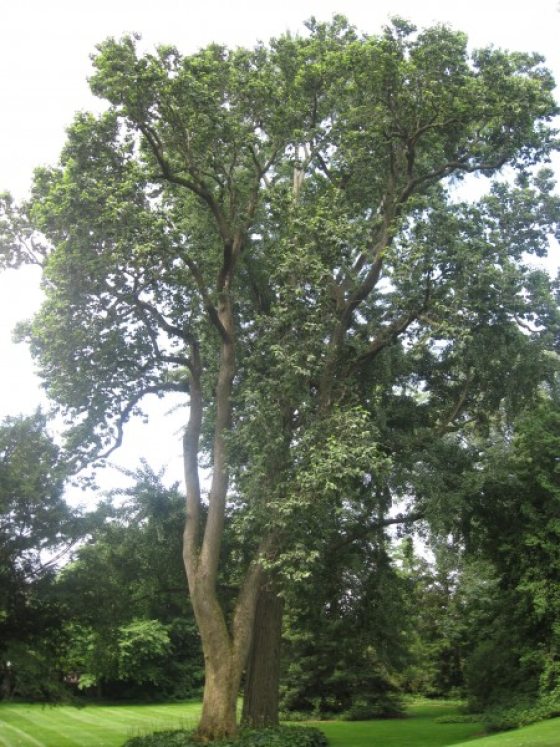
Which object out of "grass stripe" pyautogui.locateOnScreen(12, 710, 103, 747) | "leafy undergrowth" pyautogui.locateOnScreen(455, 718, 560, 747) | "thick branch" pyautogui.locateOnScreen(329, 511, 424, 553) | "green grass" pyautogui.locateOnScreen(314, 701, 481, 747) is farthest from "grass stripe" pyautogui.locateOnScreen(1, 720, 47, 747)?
"leafy undergrowth" pyautogui.locateOnScreen(455, 718, 560, 747)

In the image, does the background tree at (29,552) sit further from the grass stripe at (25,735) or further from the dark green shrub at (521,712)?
the dark green shrub at (521,712)

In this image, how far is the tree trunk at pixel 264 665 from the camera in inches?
649

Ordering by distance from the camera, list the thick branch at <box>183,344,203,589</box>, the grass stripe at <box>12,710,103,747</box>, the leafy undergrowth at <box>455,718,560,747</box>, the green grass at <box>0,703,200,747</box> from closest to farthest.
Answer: the leafy undergrowth at <box>455,718,560,747</box> → the thick branch at <box>183,344,203,589</box> → the green grass at <box>0,703,200,747</box> → the grass stripe at <box>12,710,103,747</box>

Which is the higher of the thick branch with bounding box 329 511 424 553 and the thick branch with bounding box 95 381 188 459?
the thick branch with bounding box 95 381 188 459

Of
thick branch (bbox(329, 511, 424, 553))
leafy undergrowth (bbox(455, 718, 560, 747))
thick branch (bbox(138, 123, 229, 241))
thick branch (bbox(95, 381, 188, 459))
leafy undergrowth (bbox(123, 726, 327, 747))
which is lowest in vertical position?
leafy undergrowth (bbox(123, 726, 327, 747))

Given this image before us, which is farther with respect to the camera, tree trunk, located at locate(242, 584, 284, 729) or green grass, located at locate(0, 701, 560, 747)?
tree trunk, located at locate(242, 584, 284, 729)

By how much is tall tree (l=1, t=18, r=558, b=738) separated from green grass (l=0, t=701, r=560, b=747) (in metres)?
4.81

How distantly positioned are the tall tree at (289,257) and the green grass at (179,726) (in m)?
A: 4.81

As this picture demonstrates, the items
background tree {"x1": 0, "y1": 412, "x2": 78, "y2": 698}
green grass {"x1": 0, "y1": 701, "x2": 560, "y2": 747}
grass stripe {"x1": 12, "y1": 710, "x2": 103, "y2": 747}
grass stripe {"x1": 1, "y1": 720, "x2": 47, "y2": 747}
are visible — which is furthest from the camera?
grass stripe {"x1": 12, "y1": 710, "x2": 103, "y2": 747}

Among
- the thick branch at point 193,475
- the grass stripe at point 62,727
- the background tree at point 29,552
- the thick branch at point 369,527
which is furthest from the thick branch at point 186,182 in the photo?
the grass stripe at point 62,727

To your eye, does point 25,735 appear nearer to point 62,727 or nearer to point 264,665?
point 62,727

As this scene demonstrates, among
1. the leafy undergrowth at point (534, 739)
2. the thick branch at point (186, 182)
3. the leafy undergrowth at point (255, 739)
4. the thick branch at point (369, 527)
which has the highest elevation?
the thick branch at point (186, 182)

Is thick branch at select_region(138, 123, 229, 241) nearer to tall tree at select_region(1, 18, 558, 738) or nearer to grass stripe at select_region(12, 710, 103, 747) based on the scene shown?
tall tree at select_region(1, 18, 558, 738)

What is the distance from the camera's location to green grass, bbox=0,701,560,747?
44.8ft
